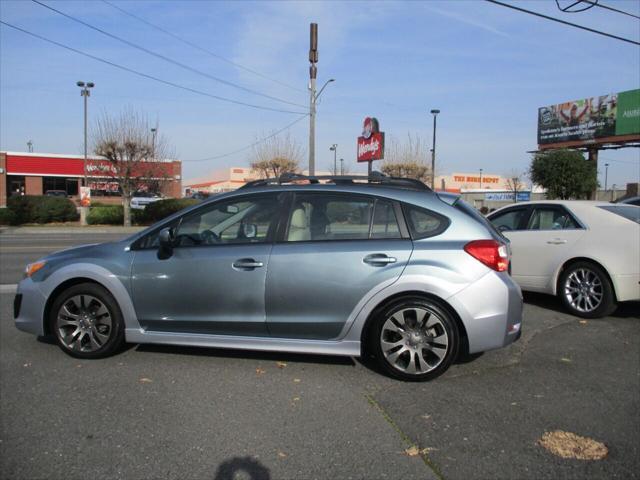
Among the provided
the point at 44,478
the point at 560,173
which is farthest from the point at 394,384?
the point at 560,173

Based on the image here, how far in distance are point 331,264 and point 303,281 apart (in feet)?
0.90

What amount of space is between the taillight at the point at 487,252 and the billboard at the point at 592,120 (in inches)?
1619

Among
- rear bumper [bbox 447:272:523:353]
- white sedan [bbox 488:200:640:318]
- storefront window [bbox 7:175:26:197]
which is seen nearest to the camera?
rear bumper [bbox 447:272:523:353]

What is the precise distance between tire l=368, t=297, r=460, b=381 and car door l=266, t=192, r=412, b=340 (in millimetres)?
274

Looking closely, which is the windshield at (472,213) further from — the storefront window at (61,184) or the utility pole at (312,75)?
the storefront window at (61,184)

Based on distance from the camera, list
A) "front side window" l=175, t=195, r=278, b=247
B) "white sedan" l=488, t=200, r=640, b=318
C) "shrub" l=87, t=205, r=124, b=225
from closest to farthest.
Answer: "front side window" l=175, t=195, r=278, b=247
"white sedan" l=488, t=200, r=640, b=318
"shrub" l=87, t=205, r=124, b=225

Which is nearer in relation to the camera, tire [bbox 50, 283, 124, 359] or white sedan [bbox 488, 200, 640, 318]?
tire [bbox 50, 283, 124, 359]

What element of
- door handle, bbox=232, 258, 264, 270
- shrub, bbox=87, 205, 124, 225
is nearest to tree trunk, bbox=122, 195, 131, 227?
shrub, bbox=87, 205, 124, 225

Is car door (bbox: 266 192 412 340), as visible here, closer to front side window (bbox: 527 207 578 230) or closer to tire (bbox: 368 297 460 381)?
tire (bbox: 368 297 460 381)

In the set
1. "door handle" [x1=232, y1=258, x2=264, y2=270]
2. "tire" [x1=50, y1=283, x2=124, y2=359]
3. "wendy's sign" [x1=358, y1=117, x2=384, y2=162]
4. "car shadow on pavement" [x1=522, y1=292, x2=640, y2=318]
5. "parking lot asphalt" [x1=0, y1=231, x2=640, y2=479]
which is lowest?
"parking lot asphalt" [x1=0, y1=231, x2=640, y2=479]

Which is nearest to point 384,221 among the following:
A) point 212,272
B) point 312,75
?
point 212,272

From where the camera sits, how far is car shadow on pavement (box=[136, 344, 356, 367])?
201 inches

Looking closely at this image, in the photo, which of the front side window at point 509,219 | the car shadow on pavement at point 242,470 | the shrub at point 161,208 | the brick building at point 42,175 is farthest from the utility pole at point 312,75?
the brick building at point 42,175

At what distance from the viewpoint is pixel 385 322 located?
14.9 feet
